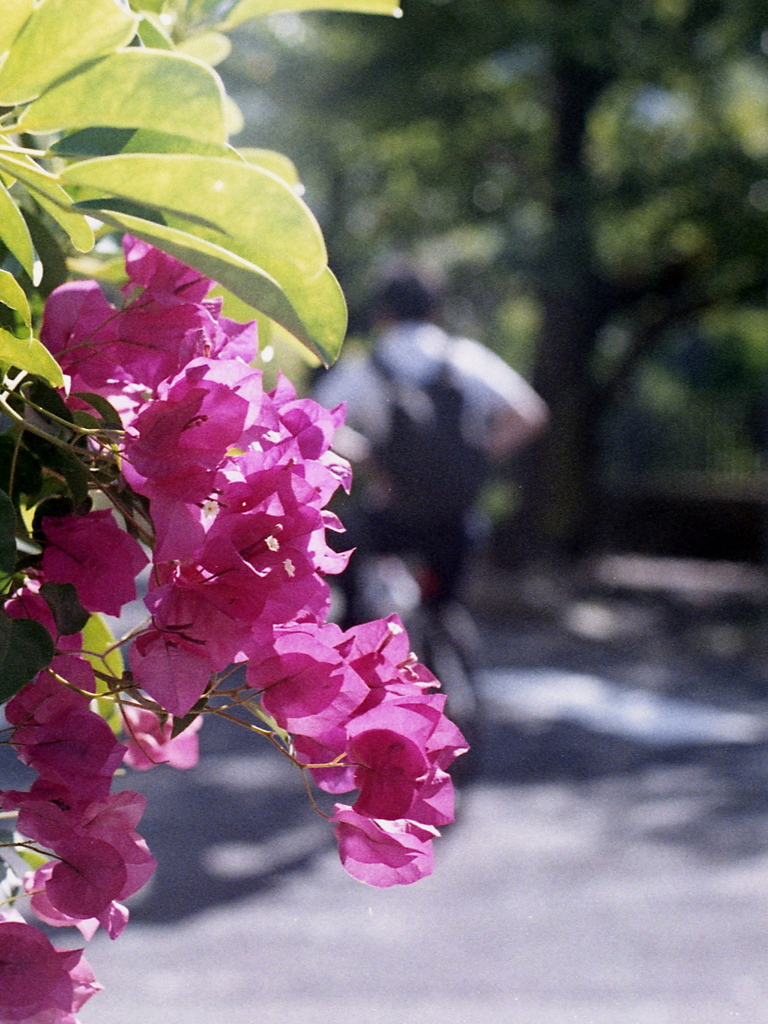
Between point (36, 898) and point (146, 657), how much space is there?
9.1 inches

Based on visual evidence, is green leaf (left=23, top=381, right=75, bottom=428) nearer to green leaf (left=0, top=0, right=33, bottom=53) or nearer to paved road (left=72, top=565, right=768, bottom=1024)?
green leaf (left=0, top=0, right=33, bottom=53)

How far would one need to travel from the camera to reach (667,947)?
3.96 metres

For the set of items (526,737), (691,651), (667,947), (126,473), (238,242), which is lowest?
(691,651)

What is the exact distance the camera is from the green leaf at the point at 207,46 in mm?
985

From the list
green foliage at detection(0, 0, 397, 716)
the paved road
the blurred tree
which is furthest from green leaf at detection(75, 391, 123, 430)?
the blurred tree

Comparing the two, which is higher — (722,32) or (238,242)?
(238,242)

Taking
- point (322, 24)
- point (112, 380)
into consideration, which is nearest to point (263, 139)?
point (322, 24)

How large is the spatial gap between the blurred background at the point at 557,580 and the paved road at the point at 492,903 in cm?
1

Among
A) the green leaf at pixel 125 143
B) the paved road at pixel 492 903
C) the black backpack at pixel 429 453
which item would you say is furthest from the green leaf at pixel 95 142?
the black backpack at pixel 429 453

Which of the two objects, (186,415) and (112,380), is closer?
(186,415)

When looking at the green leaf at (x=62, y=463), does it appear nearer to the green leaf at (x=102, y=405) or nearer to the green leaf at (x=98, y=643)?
the green leaf at (x=102, y=405)

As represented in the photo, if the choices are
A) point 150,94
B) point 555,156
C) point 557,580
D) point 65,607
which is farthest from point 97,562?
point 557,580

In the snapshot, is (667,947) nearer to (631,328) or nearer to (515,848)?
(515,848)

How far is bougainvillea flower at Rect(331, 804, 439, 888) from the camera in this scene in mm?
776
